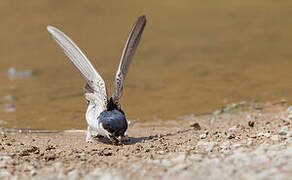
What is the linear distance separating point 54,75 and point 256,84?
4136 mm

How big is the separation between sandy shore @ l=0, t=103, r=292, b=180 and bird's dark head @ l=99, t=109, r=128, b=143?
0.17 meters

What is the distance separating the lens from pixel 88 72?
5.69m

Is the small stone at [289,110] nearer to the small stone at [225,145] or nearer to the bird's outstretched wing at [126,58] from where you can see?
the small stone at [225,145]

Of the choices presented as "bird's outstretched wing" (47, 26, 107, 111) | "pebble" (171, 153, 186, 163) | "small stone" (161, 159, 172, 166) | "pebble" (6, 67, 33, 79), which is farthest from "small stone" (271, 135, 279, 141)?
"pebble" (6, 67, 33, 79)

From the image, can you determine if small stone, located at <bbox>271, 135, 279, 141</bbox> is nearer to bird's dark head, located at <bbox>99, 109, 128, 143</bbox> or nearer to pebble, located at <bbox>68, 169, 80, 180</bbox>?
bird's dark head, located at <bbox>99, 109, 128, 143</bbox>

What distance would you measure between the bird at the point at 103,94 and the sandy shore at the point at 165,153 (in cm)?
20

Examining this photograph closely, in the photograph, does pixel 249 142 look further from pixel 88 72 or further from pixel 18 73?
Result: pixel 18 73

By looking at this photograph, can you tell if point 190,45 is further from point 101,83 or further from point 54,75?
point 101,83

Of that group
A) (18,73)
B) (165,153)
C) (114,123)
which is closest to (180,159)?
(165,153)

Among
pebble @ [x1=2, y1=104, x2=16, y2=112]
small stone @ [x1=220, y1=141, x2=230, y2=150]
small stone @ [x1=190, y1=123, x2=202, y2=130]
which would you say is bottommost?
small stone @ [x1=220, y1=141, x2=230, y2=150]

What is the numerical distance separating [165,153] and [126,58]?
1345 millimetres

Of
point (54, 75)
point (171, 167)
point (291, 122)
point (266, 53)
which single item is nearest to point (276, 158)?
point (171, 167)

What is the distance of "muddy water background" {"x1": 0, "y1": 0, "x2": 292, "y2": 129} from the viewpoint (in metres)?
8.43

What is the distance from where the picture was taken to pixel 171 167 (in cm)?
412
